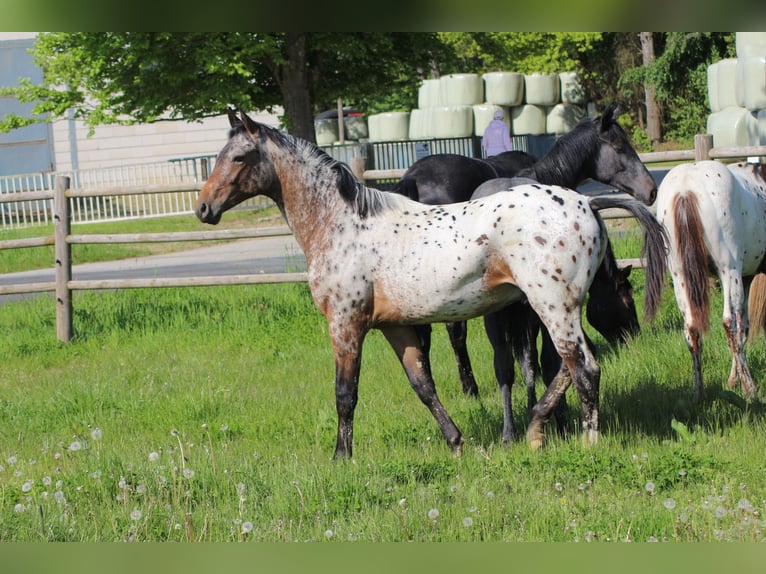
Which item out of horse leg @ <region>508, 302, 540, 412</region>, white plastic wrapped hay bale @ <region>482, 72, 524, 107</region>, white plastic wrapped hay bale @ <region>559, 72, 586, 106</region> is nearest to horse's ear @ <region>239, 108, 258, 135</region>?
horse leg @ <region>508, 302, 540, 412</region>

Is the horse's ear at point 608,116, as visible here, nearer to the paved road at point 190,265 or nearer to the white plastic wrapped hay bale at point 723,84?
the paved road at point 190,265

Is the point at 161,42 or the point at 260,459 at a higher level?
the point at 161,42

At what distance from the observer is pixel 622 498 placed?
3.96 m

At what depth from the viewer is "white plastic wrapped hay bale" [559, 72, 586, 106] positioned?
137 ft

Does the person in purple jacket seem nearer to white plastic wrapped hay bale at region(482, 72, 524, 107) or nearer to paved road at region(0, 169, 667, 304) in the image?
A: paved road at region(0, 169, 667, 304)

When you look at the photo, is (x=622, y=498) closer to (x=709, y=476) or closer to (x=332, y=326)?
(x=709, y=476)

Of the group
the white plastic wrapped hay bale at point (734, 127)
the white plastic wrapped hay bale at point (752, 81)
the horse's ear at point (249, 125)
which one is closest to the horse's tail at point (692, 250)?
the horse's ear at point (249, 125)

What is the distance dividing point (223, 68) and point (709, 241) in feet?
44.0

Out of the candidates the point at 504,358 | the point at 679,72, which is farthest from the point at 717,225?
the point at 679,72

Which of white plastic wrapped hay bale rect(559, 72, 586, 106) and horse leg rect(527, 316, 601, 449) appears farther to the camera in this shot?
white plastic wrapped hay bale rect(559, 72, 586, 106)

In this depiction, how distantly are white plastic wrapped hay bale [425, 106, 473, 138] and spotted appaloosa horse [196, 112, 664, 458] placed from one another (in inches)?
1186

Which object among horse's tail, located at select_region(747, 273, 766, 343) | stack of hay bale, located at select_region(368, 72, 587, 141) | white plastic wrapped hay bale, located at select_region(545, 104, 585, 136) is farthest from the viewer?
white plastic wrapped hay bale, located at select_region(545, 104, 585, 136)

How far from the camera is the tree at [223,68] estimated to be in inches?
698

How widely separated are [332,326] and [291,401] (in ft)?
6.06
